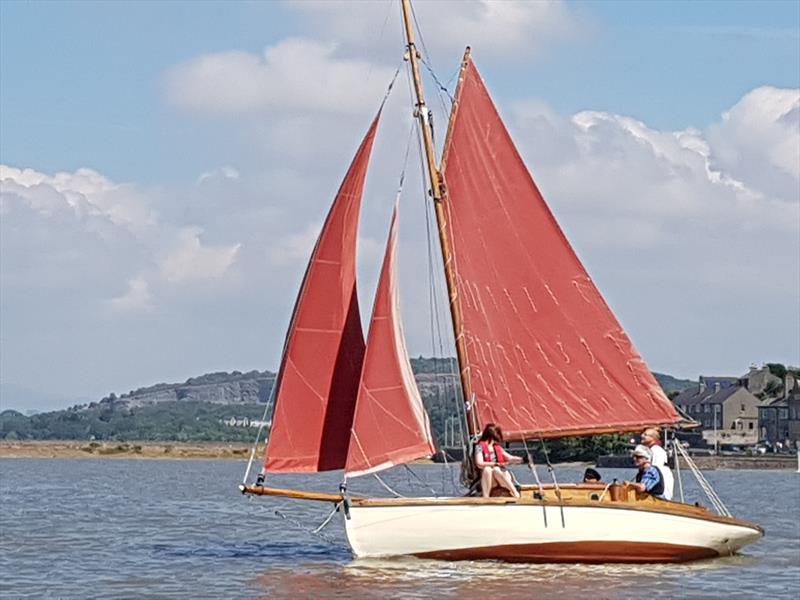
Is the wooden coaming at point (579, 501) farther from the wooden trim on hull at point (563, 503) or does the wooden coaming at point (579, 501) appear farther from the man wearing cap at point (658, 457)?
the man wearing cap at point (658, 457)

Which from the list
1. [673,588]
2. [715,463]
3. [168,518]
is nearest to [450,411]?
[673,588]

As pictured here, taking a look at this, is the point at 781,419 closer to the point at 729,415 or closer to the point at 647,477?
the point at 729,415

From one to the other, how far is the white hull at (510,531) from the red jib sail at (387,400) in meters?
1.25

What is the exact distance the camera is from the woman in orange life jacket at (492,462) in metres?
32.1

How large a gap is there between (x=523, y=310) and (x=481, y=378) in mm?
1705

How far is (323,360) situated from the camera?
1303 inches

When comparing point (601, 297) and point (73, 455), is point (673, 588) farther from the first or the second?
point (73, 455)

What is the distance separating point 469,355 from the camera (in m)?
34.5

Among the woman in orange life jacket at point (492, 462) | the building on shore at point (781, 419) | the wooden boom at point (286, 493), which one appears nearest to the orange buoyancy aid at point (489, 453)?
the woman in orange life jacket at point (492, 462)

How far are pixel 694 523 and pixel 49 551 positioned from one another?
51.4ft

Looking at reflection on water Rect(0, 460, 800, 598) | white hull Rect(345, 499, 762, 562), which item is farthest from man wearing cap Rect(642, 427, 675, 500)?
reflection on water Rect(0, 460, 800, 598)

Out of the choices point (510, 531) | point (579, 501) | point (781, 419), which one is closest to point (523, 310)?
point (579, 501)

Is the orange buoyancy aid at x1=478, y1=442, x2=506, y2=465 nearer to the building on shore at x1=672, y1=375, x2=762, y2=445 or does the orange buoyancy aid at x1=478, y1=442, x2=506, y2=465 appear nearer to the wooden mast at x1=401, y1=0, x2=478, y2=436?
the wooden mast at x1=401, y1=0, x2=478, y2=436

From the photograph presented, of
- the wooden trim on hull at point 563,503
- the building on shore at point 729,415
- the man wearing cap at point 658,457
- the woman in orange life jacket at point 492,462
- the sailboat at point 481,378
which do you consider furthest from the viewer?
the building on shore at point 729,415
